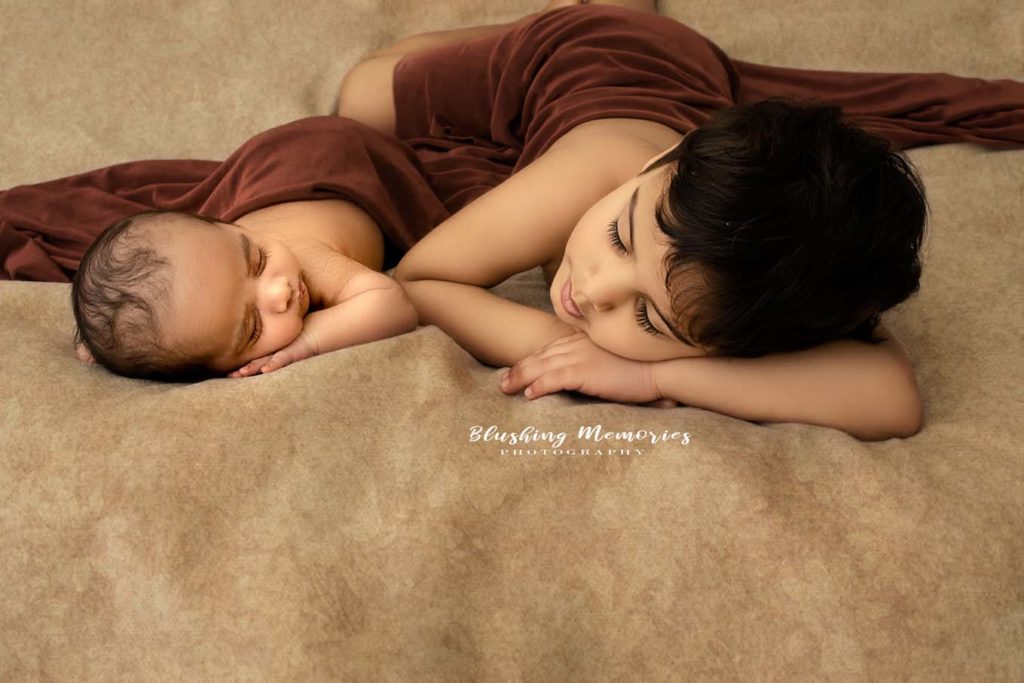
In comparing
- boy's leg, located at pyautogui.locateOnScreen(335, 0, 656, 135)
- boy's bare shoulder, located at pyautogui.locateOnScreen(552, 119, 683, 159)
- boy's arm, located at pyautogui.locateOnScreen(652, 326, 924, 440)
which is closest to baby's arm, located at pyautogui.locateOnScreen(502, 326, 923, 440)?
boy's arm, located at pyautogui.locateOnScreen(652, 326, 924, 440)

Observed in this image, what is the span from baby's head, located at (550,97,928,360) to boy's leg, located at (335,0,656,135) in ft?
2.42

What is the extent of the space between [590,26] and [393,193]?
1.38 feet

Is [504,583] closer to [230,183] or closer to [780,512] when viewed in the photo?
[780,512]

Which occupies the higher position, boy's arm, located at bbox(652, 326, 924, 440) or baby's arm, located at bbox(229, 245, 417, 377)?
baby's arm, located at bbox(229, 245, 417, 377)

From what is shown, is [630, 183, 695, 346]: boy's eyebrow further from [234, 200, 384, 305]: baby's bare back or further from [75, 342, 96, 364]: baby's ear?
[75, 342, 96, 364]: baby's ear

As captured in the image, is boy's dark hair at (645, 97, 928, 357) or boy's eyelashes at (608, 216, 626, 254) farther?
boy's eyelashes at (608, 216, 626, 254)

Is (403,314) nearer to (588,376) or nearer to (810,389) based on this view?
(588,376)

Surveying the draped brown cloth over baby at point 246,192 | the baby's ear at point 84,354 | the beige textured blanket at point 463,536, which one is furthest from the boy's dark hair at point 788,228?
the baby's ear at point 84,354

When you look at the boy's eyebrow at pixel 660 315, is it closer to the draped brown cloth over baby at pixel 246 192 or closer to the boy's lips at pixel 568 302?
the boy's lips at pixel 568 302

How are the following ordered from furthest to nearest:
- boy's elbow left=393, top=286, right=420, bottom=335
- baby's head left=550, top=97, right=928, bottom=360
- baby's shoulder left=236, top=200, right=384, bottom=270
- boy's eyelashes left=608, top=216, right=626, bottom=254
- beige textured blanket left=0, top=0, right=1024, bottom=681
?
baby's shoulder left=236, top=200, right=384, bottom=270 → boy's elbow left=393, top=286, right=420, bottom=335 → boy's eyelashes left=608, top=216, right=626, bottom=254 → baby's head left=550, top=97, right=928, bottom=360 → beige textured blanket left=0, top=0, right=1024, bottom=681

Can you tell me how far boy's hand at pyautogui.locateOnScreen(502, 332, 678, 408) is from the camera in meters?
1.06

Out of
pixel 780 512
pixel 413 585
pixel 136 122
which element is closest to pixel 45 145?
pixel 136 122

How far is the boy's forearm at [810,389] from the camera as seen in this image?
3.40 ft

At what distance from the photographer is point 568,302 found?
1.12 metres
